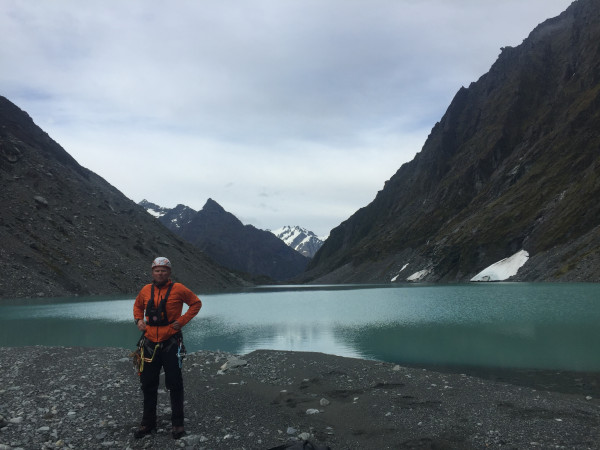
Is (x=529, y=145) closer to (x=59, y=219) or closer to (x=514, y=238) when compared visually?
(x=514, y=238)

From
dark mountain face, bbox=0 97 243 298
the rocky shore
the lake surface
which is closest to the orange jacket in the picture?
the rocky shore

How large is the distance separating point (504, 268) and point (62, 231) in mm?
120244

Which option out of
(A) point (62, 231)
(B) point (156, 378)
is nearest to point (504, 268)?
(A) point (62, 231)

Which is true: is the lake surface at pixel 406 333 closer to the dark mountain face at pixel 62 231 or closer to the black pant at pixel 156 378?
the black pant at pixel 156 378

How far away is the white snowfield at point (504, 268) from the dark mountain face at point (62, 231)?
92.4 metres

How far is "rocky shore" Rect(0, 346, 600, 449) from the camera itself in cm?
1114

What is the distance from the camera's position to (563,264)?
10269 centimetres

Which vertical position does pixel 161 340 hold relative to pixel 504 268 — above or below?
below

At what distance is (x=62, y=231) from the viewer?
115 meters

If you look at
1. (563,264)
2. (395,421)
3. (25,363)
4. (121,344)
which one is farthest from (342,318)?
(563,264)

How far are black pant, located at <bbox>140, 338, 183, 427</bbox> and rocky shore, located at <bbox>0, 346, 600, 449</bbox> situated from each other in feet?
1.99

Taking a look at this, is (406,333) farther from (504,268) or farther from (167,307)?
(504,268)

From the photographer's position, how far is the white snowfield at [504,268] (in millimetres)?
127188

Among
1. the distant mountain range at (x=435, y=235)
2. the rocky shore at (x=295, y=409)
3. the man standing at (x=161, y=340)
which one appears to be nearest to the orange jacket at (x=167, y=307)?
the man standing at (x=161, y=340)
